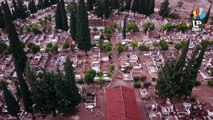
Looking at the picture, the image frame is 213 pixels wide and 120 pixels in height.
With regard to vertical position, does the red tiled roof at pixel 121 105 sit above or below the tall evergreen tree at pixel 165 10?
below

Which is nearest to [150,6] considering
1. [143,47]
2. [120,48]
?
[143,47]

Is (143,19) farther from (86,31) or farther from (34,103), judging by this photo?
(34,103)

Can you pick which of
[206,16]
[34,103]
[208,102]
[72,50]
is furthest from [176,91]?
[206,16]

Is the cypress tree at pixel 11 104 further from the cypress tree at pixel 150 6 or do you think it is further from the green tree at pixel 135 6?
the cypress tree at pixel 150 6

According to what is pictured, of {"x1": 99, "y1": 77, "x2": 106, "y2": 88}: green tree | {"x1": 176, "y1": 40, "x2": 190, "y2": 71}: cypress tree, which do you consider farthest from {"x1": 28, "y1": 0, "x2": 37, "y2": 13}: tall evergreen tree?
{"x1": 176, "y1": 40, "x2": 190, "y2": 71}: cypress tree

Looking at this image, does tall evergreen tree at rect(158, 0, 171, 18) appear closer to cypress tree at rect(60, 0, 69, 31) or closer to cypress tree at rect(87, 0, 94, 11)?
cypress tree at rect(87, 0, 94, 11)

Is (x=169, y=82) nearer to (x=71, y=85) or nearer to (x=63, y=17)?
(x=71, y=85)

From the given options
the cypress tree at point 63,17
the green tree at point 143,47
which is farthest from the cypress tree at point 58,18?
the green tree at point 143,47

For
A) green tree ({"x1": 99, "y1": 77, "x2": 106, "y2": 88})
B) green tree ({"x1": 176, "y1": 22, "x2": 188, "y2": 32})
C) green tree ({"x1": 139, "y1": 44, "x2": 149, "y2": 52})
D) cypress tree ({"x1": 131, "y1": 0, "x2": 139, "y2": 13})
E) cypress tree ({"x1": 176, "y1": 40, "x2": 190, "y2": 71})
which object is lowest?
green tree ({"x1": 99, "y1": 77, "x2": 106, "y2": 88})
